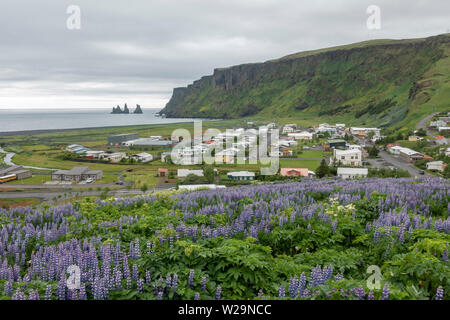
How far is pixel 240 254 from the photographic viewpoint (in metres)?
6.20

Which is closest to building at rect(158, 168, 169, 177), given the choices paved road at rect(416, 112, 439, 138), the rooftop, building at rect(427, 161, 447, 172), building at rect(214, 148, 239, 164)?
building at rect(214, 148, 239, 164)

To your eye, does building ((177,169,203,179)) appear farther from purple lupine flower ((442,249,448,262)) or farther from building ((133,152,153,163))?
purple lupine flower ((442,249,448,262))

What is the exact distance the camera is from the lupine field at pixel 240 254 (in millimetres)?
5348

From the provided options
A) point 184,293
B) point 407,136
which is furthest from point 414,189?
point 407,136

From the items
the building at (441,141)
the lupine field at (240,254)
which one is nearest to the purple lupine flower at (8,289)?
the lupine field at (240,254)

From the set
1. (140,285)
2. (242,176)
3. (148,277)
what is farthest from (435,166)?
(140,285)

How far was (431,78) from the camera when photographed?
182 metres

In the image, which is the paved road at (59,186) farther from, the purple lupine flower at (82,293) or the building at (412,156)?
the building at (412,156)

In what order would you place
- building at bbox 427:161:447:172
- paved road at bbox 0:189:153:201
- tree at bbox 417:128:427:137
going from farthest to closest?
1. tree at bbox 417:128:427:137
2. building at bbox 427:161:447:172
3. paved road at bbox 0:189:153:201

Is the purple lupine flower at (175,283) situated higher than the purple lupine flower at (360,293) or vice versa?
the purple lupine flower at (360,293)

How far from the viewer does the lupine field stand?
5348 millimetres

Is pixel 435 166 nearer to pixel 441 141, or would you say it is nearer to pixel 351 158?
pixel 351 158

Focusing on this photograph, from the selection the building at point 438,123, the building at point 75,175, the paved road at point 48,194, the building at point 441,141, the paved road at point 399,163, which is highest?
the building at point 438,123

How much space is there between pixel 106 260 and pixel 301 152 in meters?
99.9
